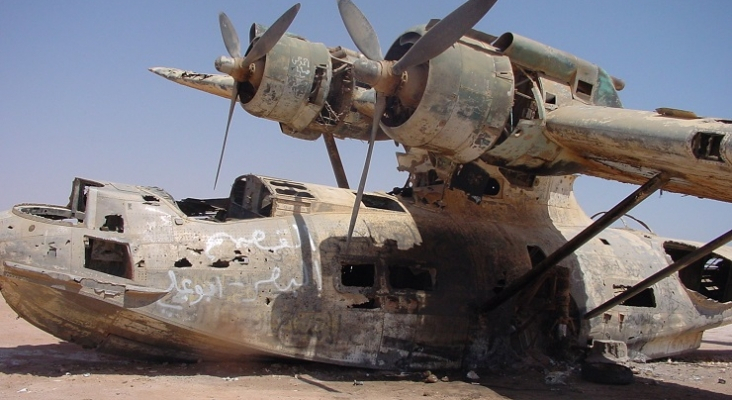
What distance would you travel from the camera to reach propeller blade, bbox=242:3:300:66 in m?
10.4

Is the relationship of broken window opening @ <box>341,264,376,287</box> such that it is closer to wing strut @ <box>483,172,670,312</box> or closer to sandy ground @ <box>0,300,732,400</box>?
sandy ground @ <box>0,300,732,400</box>

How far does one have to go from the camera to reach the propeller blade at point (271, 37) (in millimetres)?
10445

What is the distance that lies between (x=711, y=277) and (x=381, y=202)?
9014 mm

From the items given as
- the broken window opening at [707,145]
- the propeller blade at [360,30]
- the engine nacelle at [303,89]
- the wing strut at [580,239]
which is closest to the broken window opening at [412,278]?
the wing strut at [580,239]

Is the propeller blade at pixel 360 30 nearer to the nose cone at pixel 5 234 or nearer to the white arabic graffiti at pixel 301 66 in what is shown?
the white arabic graffiti at pixel 301 66

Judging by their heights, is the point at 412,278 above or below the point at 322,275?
above

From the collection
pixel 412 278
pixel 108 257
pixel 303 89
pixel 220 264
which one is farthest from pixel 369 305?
pixel 303 89

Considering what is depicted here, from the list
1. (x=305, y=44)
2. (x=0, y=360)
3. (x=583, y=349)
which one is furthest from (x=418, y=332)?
(x=0, y=360)

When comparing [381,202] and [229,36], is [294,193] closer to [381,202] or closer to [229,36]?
[381,202]

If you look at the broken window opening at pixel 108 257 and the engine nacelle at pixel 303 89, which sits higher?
the engine nacelle at pixel 303 89

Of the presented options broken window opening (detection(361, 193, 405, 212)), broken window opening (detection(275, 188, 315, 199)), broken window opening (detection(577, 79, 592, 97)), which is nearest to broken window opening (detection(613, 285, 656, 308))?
broken window opening (detection(577, 79, 592, 97))

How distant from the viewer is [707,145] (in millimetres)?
8555

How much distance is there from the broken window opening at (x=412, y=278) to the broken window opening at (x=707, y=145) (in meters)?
4.34

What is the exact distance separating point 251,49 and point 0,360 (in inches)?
239
